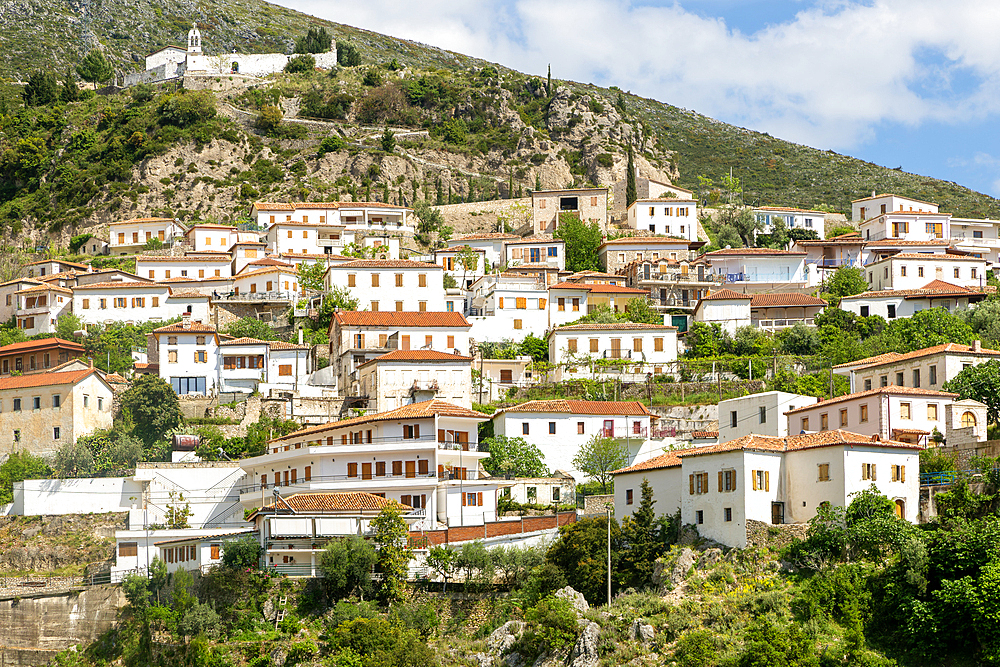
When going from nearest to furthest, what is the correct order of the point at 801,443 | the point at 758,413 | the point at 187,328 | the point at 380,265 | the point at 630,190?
the point at 801,443, the point at 758,413, the point at 187,328, the point at 380,265, the point at 630,190

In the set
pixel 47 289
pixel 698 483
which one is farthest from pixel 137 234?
pixel 698 483

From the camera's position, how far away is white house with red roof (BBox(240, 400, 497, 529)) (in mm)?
55562

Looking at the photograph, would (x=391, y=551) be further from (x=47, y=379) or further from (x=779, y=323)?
(x=779, y=323)

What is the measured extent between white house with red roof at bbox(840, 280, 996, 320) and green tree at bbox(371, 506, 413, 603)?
4243cm

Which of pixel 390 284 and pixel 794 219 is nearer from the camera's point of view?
pixel 390 284

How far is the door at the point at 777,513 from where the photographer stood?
4781 cm

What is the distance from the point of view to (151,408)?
68.4m

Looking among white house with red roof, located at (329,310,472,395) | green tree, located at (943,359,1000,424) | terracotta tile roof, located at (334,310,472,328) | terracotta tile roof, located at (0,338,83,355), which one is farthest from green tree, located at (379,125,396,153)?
green tree, located at (943,359,1000,424)

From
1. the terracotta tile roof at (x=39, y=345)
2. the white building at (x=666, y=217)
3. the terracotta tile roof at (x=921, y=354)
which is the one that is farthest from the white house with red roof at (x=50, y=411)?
the white building at (x=666, y=217)

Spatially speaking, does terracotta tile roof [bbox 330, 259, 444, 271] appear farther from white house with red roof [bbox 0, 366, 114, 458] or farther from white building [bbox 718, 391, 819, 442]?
white building [bbox 718, 391, 819, 442]

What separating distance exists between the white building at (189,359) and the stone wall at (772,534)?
125ft

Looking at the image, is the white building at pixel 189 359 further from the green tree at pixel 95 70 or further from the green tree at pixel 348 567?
the green tree at pixel 95 70

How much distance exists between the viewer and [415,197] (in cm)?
11994

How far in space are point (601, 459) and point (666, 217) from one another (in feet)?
156
